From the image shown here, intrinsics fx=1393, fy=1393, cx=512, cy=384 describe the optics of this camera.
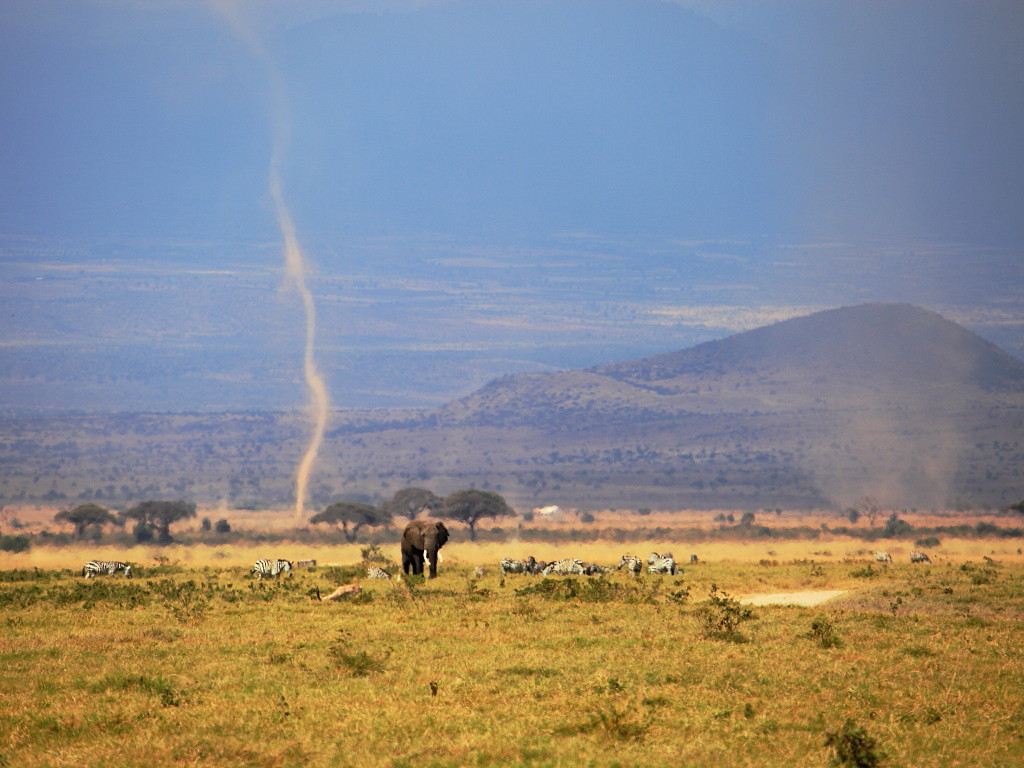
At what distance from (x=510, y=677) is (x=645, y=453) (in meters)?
151

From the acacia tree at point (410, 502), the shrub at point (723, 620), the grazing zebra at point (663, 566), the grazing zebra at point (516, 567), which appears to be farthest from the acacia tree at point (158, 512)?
the shrub at point (723, 620)

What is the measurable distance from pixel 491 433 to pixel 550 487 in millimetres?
46644

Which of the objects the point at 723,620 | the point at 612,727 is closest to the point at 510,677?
the point at 612,727

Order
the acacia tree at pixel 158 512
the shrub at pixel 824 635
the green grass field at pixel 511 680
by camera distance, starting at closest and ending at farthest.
A: the green grass field at pixel 511 680
the shrub at pixel 824 635
the acacia tree at pixel 158 512

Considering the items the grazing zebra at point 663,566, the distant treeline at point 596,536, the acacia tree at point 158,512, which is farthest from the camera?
the acacia tree at point 158,512

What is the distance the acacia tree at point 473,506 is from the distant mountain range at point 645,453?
127 ft

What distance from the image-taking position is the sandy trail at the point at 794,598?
3087 centimetres

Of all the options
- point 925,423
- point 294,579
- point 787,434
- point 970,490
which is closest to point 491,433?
point 787,434

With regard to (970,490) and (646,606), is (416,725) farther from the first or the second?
(970,490)

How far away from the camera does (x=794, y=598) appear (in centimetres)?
3222

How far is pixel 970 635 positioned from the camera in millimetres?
23859

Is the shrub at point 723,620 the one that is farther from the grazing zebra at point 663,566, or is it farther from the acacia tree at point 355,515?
the acacia tree at point 355,515

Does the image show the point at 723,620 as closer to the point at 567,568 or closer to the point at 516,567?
the point at 567,568

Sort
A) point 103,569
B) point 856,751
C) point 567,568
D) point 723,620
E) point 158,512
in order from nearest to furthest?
point 856,751, point 723,620, point 567,568, point 103,569, point 158,512
